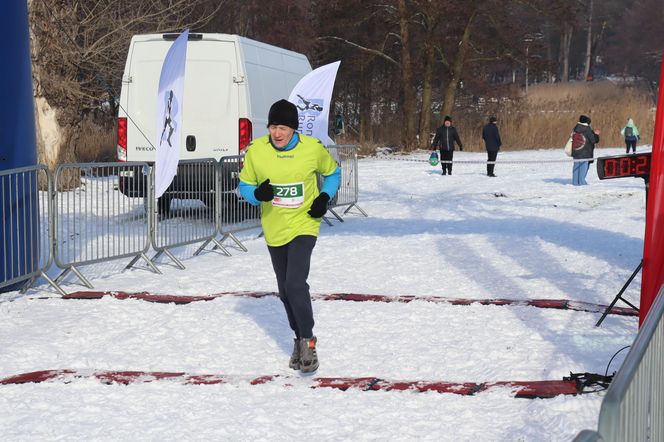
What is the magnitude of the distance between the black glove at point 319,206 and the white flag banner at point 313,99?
7.32m

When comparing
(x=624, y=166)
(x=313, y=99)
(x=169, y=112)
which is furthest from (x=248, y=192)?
(x=313, y=99)

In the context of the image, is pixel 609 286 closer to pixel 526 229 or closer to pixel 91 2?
pixel 526 229

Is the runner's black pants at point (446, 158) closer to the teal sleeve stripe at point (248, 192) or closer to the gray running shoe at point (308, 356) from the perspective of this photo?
the teal sleeve stripe at point (248, 192)

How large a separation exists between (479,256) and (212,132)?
4782 millimetres

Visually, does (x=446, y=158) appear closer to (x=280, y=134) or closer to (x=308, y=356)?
(x=280, y=134)

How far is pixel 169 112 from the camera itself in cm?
1051

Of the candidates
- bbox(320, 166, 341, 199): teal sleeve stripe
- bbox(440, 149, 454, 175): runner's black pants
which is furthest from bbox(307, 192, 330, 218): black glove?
bbox(440, 149, 454, 175): runner's black pants

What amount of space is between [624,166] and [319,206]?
194cm

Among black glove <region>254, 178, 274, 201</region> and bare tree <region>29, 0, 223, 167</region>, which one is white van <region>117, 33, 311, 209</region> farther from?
black glove <region>254, 178, 274, 201</region>

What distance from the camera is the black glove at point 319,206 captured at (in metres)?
6.48

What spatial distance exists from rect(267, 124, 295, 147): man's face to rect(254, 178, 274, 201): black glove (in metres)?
0.28

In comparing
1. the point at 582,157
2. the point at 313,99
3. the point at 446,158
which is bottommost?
the point at 446,158

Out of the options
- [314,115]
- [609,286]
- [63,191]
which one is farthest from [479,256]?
[63,191]

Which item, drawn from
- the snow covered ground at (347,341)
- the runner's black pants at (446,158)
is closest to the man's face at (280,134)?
the snow covered ground at (347,341)
